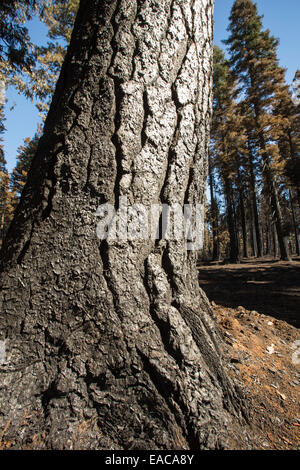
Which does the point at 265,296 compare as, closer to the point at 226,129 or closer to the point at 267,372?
the point at 267,372

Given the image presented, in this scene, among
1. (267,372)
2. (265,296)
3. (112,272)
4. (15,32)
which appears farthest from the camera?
(265,296)

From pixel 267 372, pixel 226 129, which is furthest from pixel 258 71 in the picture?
pixel 267 372

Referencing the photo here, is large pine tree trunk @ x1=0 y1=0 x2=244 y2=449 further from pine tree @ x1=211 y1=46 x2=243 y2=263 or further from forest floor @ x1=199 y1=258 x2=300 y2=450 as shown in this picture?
pine tree @ x1=211 y1=46 x2=243 y2=263

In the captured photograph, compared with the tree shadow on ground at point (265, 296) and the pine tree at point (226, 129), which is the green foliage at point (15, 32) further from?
the pine tree at point (226, 129)

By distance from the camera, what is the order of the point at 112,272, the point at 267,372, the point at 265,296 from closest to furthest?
the point at 112,272
the point at 267,372
the point at 265,296

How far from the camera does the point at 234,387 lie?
1210 millimetres

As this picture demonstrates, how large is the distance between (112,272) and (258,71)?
18293 mm

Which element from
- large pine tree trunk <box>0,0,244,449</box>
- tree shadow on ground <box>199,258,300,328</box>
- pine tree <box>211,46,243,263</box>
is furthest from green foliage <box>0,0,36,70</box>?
pine tree <box>211,46,243,263</box>

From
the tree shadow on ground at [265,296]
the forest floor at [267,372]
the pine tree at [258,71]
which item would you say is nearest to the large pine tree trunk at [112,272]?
the forest floor at [267,372]

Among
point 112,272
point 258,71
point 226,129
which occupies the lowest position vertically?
point 112,272

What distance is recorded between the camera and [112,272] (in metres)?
1.09

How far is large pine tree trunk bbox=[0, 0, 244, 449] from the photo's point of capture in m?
1.00

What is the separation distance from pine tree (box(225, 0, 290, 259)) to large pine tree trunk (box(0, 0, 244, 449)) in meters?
14.7
